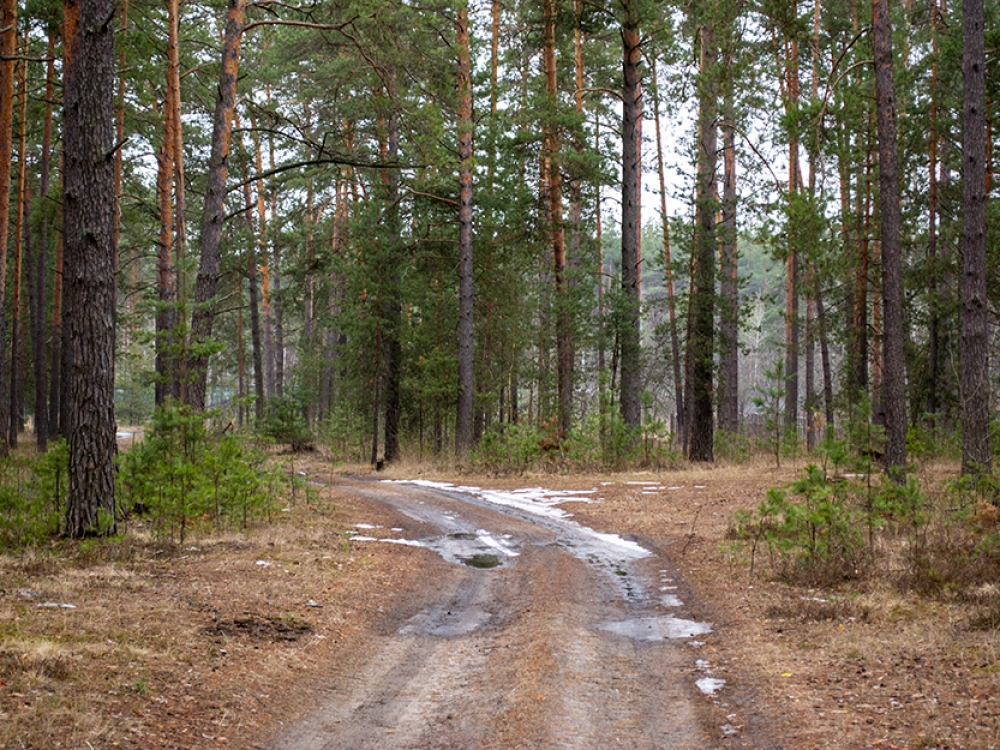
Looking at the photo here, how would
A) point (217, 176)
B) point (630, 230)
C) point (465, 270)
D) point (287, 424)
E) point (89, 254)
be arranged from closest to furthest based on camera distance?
point (89, 254) → point (217, 176) → point (630, 230) → point (465, 270) → point (287, 424)

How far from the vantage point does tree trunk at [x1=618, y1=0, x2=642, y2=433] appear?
61.9 feet

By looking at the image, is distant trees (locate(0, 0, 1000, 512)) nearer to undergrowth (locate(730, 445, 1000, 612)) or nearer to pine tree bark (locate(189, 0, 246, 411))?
pine tree bark (locate(189, 0, 246, 411))

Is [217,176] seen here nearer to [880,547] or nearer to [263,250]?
[880,547]

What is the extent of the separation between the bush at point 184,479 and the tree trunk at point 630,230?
10.5m

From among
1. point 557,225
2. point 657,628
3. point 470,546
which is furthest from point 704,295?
point 657,628

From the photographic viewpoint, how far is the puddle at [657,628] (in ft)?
20.7

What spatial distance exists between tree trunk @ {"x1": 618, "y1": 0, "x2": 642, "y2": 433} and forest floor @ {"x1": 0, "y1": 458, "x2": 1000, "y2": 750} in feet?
35.1

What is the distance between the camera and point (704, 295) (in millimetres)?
19734

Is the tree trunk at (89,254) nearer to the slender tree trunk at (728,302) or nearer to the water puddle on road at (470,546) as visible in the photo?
the water puddle on road at (470,546)

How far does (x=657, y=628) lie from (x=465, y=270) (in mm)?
15115

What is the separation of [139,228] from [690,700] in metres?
27.4

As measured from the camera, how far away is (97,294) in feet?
28.0

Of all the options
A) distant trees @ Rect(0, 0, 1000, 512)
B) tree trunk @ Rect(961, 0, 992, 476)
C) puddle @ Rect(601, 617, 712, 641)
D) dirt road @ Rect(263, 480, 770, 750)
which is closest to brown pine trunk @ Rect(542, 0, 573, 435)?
distant trees @ Rect(0, 0, 1000, 512)

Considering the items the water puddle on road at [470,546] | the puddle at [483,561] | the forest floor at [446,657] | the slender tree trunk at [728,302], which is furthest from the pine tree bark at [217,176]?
the slender tree trunk at [728,302]
